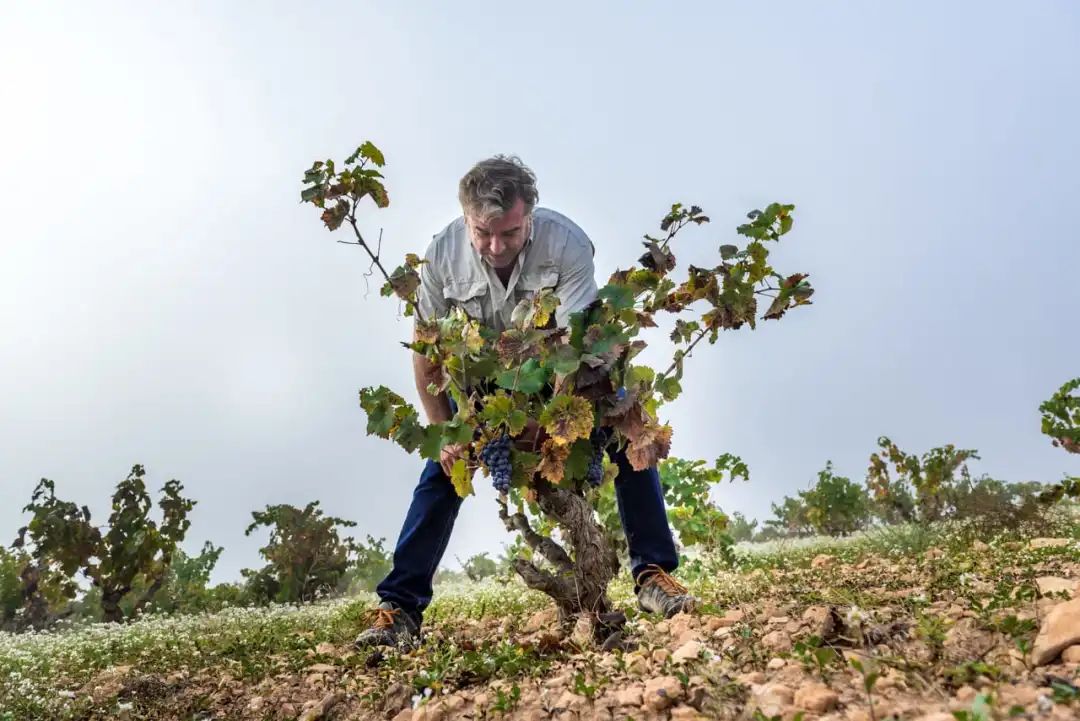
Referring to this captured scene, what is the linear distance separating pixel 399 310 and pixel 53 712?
258 cm

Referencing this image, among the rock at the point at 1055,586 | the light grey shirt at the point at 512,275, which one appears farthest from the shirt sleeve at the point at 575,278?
Result: the rock at the point at 1055,586

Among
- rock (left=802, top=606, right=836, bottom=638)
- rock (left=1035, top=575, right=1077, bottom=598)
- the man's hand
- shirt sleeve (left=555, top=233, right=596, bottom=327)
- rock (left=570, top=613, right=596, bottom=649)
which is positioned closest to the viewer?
rock (left=802, top=606, right=836, bottom=638)

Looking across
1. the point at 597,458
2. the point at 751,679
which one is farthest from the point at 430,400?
the point at 751,679

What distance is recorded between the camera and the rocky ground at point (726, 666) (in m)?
1.97

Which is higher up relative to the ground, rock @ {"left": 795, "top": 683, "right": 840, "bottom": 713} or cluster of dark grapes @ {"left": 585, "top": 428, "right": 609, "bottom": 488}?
cluster of dark grapes @ {"left": 585, "top": 428, "right": 609, "bottom": 488}

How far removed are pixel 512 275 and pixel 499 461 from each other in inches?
48.3

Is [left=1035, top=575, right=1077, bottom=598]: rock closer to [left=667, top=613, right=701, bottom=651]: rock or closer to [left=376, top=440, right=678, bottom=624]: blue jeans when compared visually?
[left=667, top=613, right=701, bottom=651]: rock

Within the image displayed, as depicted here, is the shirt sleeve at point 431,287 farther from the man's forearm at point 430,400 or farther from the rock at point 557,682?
the rock at point 557,682

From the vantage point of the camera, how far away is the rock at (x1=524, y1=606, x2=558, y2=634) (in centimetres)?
416

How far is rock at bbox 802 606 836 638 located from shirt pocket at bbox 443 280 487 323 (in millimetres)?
2316

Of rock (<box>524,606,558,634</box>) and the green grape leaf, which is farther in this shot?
rock (<box>524,606,558,634</box>)

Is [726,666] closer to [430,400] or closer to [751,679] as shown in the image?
[751,679]

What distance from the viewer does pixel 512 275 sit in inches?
166

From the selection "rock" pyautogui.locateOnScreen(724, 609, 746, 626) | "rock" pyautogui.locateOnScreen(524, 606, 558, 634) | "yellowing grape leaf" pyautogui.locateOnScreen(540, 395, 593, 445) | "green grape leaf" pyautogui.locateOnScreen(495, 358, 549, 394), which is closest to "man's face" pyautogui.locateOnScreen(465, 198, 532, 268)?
"green grape leaf" pyautogui.locateOnScreen(495, 358, 549, 394)
